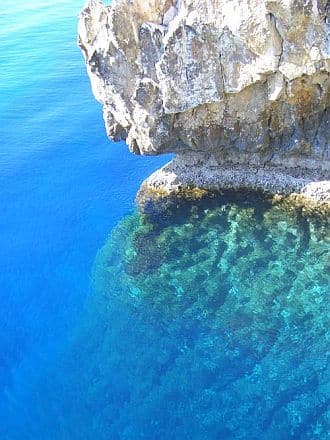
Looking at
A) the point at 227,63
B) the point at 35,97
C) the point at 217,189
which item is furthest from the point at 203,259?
the point at 35,97

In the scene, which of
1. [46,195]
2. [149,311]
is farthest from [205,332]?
[46,195]

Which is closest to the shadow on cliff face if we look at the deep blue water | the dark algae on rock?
the dark algae on rock

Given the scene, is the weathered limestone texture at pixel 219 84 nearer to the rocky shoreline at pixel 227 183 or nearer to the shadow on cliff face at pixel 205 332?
the rocky shoreline at pixel 227 183

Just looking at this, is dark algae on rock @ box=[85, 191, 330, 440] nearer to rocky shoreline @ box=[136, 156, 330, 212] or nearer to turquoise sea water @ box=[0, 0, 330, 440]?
turquoise sea water @ box=[0, 0, 330, 440]

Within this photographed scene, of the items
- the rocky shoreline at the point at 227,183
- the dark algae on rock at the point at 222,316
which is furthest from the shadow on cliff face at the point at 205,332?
the rocky shoreline at the point at 227,183

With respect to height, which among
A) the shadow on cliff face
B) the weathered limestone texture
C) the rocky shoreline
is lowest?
the shadow on cliff face
